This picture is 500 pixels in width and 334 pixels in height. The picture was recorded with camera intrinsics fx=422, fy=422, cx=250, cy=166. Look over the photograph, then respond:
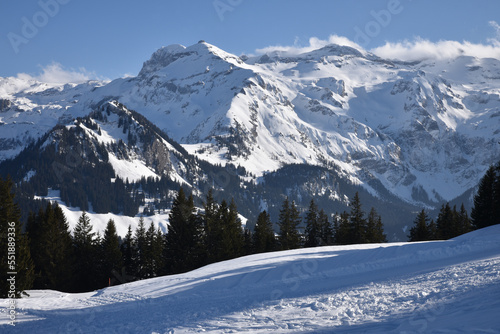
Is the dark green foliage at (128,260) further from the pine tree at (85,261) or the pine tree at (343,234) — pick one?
the pine tree at (343,234)

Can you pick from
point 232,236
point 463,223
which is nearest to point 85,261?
point 232,236

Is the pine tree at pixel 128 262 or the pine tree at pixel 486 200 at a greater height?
the pine tree at pixel 486 200

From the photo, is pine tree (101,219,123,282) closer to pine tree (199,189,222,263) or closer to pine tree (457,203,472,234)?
pine tree (199,189,222,263)

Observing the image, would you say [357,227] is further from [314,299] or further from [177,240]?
[314,299]

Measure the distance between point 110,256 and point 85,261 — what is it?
118 inches

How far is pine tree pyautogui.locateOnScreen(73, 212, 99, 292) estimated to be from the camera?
52.3 meters

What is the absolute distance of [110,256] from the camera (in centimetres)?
5375

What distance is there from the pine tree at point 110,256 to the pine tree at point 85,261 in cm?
87

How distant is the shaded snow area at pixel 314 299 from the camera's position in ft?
52.2

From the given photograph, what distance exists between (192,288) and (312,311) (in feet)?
37.2

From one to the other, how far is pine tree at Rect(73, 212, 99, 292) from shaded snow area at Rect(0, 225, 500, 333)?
23342 mm

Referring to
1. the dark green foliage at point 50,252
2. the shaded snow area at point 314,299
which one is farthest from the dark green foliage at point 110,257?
the shaded snow area at point 314,299

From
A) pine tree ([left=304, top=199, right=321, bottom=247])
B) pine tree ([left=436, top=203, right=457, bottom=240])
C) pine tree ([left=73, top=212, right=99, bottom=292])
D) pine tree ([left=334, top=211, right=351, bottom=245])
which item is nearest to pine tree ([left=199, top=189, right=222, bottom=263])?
pine tree ([left=73, top=212, right=99, bottom=292])

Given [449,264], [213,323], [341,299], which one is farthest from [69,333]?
[449,264]
